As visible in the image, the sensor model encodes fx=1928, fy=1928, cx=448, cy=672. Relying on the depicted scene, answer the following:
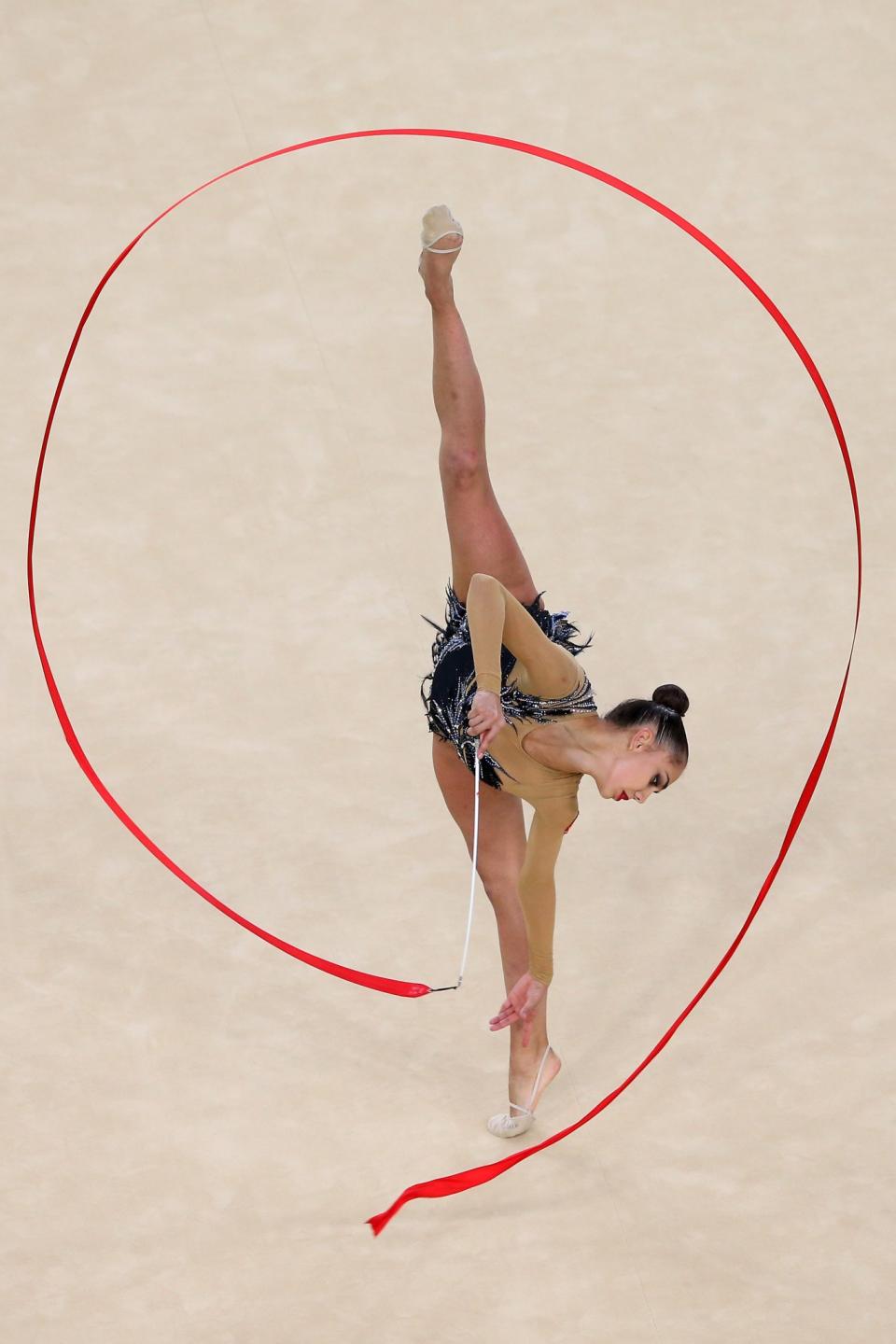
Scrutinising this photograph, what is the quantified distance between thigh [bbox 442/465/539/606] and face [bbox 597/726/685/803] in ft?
1.22

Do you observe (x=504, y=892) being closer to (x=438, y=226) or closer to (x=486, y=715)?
(x=486, y=715)

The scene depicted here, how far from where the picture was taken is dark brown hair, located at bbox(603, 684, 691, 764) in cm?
325

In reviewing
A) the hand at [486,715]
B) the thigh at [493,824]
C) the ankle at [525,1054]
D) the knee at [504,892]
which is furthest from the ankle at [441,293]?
the ankle at [525,1054]

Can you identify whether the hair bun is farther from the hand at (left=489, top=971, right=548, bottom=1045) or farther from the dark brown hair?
the hand at (left=489, top=971, right=548, bottom=1045)

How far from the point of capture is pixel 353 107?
577 centimetres

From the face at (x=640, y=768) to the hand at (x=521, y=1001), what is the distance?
1.21 ft

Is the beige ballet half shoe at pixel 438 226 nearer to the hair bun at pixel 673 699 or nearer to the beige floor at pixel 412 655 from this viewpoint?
the hair bun at pixel 673 699

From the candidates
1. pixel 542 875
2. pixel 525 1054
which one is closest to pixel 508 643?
pixel 542 875

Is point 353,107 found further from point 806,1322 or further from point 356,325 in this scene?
point 806,1322

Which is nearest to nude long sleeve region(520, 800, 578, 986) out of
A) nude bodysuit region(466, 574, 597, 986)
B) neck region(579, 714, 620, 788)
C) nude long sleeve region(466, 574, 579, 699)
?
nude bodysuit region(466, 574, 597, 986)

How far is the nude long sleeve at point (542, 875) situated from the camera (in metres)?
3.36

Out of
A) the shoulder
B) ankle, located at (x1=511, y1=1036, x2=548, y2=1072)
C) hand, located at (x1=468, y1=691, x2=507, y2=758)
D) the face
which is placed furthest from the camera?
ankle, located at (x1=511, y1=1036, x2=548, y2=1072)

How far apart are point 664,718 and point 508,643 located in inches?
11.9

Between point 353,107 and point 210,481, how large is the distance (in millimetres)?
1347
